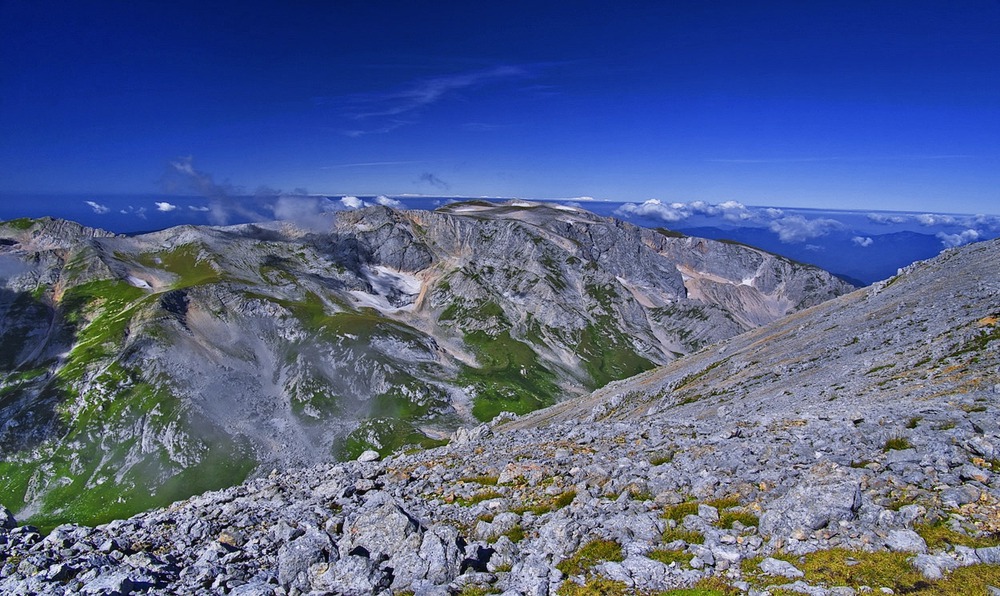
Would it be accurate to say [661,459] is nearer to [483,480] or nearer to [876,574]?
[483,480]

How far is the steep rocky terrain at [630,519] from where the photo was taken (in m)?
14.9

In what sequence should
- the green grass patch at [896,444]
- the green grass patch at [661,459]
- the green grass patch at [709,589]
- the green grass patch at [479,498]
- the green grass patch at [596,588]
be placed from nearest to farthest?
1. the green grass patch at [709,589]
2. the green grass patch at [596,588]
3. the green grass patch at [896,444]
4. the green grass patch at [479,498]
5. the green grass patch at [661,459]

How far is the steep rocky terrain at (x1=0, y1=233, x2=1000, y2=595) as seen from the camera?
1494cm

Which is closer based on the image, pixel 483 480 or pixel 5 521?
pixel 5 521

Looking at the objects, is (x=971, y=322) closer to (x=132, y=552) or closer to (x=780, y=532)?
(x=780, y=532)

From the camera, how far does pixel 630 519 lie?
18.9m

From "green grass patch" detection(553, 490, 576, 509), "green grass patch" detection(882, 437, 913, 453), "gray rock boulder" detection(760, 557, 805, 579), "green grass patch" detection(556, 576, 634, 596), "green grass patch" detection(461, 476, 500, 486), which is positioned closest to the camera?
"gray rock boulder" detection(760, 557, 805, 579)

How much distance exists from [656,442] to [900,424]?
38.3 ft

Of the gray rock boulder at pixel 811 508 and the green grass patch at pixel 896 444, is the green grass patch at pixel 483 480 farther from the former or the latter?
the green grass patch at pixel 896 444

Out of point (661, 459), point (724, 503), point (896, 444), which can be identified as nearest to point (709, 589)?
point (724, 503)

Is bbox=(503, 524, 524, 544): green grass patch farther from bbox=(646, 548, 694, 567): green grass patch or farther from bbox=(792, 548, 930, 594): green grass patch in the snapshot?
bbox=(792, 548, 930, 594): green grass patch

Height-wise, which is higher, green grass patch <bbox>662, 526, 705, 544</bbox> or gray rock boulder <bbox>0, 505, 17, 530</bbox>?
green grass patch <bbox>662, 526, 705, 544</bbox>

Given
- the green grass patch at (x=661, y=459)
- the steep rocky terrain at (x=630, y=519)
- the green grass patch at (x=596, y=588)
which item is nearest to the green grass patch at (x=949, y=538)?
the steep rocky terrain at (x=630, y=519)

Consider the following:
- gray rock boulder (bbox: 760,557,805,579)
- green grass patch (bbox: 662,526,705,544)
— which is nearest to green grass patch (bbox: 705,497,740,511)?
green grass patch (bbox: 662,526,705,544)
